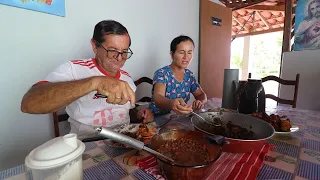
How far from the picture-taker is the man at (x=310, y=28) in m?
2.60

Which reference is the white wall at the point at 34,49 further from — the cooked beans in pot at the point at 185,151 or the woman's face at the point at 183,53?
the cooked beans in pot at the point at 185,151

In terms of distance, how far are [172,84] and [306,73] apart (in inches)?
100.0

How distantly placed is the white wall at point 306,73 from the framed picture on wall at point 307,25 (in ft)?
0.66

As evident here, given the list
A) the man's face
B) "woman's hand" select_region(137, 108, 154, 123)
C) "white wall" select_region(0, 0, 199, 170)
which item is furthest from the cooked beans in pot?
the man's face

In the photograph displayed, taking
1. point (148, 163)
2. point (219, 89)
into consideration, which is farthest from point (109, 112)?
point (219, 89)

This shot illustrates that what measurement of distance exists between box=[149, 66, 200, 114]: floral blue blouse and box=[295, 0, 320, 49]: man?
2.48 metres

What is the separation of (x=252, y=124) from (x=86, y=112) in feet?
2.97

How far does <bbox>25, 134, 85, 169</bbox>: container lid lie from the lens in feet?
1.01

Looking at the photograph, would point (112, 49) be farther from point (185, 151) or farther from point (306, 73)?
point (306, 73)

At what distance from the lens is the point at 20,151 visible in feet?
4.25

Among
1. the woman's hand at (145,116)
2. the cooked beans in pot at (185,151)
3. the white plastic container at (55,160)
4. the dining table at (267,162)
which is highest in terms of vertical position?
the white plastic container at (55,160)

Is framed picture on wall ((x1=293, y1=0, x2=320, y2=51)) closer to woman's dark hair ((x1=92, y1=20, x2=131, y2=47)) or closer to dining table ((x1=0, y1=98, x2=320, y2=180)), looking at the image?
dining table ((x1=0, y1=98, x2=320, y2=180))

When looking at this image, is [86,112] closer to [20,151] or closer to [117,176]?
[117,176]

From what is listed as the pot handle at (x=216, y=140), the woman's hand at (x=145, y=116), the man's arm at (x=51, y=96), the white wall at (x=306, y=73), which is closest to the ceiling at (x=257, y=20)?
the white wall at (x=306, y=73)
